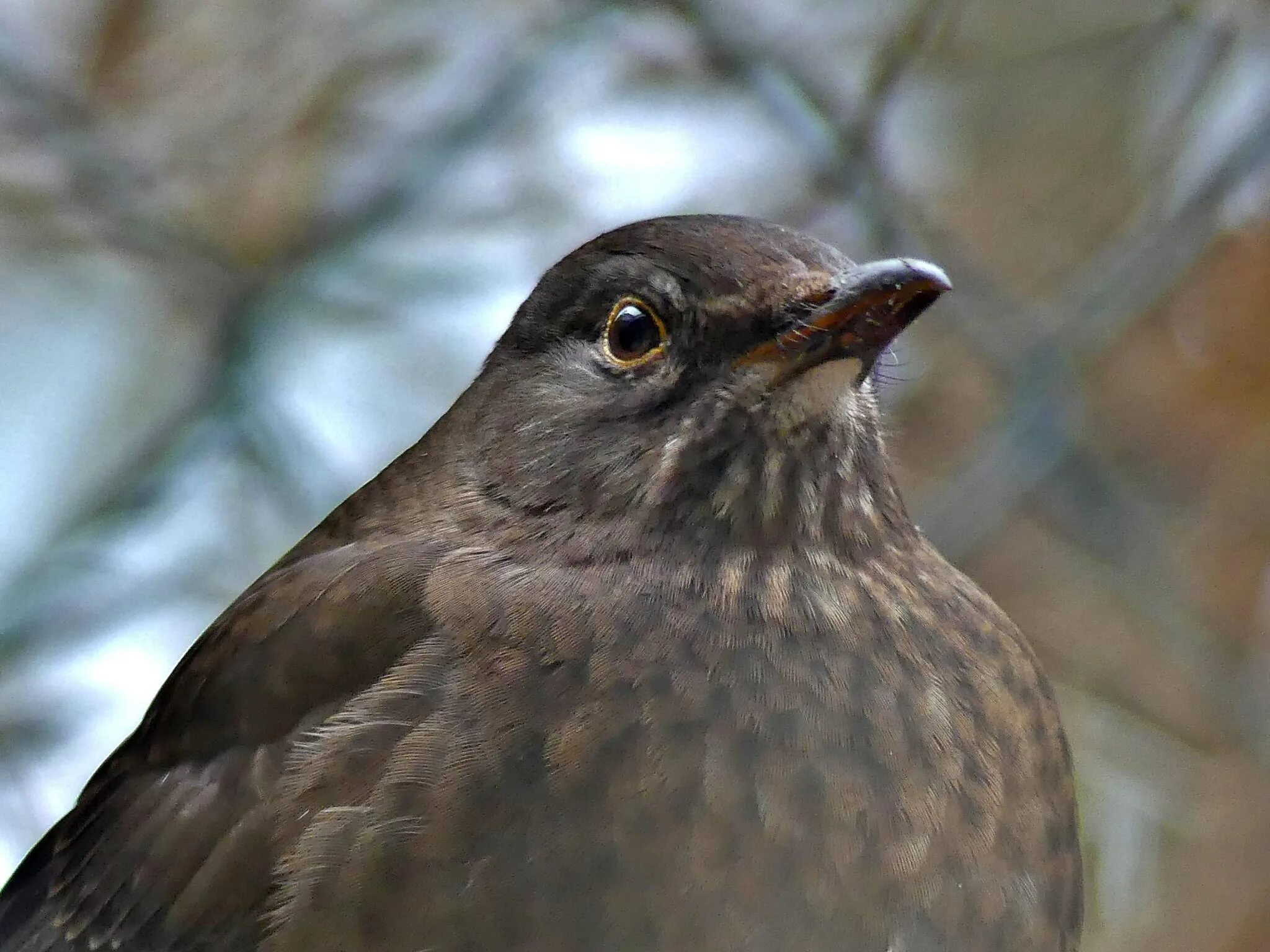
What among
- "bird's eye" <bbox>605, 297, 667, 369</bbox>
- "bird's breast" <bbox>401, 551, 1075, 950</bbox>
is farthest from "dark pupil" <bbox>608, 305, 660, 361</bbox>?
"bird's breast" <bbox>401, 551, 1075, 950</bbox>

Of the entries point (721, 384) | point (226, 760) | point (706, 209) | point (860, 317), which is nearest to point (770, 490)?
point (721, 384)

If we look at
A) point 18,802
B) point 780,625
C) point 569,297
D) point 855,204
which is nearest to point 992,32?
point 855,204

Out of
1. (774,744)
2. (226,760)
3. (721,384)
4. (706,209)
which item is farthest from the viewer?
(706,209)

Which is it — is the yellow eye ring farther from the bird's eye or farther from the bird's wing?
the bird's wing

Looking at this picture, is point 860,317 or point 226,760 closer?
point 860,317

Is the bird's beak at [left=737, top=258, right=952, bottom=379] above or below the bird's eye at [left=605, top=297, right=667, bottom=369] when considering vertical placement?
below

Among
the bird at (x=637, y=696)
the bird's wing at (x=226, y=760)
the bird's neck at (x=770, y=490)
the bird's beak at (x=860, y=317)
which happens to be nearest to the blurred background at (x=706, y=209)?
the bird's wing at (x=226, y=760)

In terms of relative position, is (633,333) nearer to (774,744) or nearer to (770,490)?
(770,490)
